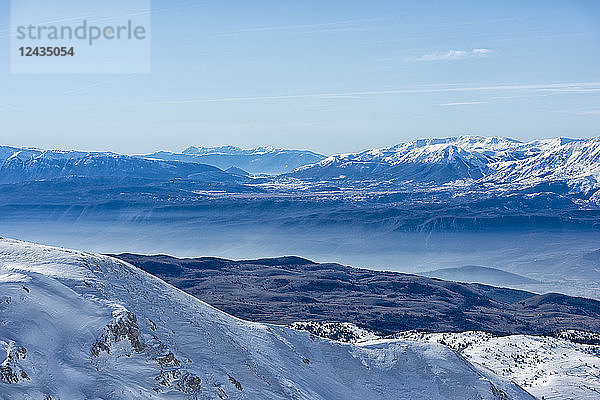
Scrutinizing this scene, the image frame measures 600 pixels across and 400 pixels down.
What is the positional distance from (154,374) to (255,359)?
1162cm

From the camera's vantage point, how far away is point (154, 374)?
1502 inches

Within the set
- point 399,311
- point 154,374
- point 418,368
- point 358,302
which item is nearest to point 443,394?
point 418,368

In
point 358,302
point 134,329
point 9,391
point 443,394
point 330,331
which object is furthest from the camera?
point 358,302

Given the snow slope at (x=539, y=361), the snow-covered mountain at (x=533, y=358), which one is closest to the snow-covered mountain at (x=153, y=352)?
the snow-covered mountain at (x=533, y=358)

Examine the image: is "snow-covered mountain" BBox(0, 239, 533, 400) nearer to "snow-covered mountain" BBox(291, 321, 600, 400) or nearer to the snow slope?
"snow-covered mountain" BBox(291, 321, 600, 400)

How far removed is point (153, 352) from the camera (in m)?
39.8

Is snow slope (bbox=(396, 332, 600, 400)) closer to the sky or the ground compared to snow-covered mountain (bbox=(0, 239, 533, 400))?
closer to the ground

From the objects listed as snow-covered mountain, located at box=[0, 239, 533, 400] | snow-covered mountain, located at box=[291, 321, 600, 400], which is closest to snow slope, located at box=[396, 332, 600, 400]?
snow-covered mountain, located at box=[291, 321, 600, 400]

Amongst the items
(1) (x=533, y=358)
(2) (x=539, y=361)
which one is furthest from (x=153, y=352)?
(1) (x=533, y=358)

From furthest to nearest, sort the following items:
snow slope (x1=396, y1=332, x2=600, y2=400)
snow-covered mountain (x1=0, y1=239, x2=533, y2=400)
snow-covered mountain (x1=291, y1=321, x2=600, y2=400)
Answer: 1. snow-covered mountain (x1=291, y1=321, x2=600, y2=400)
2. snow slope (x1=396, y1=332, x2=600, y2=400)
3. snow-covered mountain (x1=0, y1=239, x2=533, y2=400)

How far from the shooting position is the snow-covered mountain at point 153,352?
3594 centimetres

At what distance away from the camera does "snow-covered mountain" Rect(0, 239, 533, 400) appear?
35938 millimetres

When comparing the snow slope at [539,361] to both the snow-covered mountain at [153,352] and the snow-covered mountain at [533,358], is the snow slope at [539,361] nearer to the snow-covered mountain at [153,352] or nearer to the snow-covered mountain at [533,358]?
the snow-covered mountain at [533,358]

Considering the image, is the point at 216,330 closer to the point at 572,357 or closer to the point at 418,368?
the point at 418,368
